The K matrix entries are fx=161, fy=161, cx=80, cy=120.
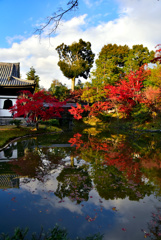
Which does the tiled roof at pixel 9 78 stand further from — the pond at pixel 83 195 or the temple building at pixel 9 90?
the pond at pixel 83 195

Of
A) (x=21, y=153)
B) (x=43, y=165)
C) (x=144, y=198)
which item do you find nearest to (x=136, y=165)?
(x=144, y=198)

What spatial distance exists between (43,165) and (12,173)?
1.35 metres

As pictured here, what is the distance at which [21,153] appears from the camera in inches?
350

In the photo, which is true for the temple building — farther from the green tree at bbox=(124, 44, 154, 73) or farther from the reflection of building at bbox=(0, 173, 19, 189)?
the green tree at bbox=(124, 44, 154, 73)

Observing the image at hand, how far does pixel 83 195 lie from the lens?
15.1 feet

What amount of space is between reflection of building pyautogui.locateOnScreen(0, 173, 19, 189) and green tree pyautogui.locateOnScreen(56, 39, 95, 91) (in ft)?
123

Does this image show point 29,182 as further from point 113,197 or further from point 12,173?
point 113,197

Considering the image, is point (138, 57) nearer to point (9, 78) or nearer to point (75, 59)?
point (75, 59)

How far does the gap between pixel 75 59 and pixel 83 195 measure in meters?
41.9

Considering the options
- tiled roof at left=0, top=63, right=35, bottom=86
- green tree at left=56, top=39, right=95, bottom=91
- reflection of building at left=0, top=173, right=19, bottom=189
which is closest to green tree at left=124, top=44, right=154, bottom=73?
green tree at left=56, top=39, right=95, bottom=91

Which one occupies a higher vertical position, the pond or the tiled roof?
the tiled roof

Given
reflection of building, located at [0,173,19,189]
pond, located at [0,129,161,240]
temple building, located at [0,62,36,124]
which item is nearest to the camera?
pond, located at [0,129,161,240]

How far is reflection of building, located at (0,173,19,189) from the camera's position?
5.15 m

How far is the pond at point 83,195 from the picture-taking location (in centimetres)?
334
